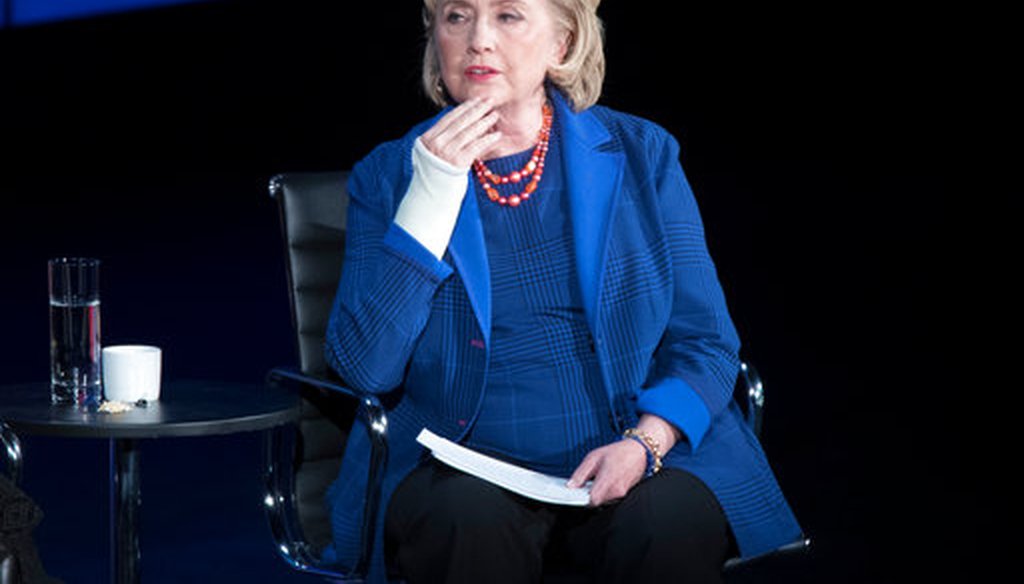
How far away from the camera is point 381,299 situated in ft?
7.08

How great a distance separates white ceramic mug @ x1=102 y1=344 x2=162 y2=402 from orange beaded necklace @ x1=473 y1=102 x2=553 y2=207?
0.55 m

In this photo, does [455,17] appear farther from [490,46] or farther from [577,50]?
[577,50]

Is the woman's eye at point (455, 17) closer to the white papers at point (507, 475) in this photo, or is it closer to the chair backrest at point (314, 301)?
the chair backrest at point (314, 301)

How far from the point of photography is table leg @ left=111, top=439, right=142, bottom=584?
7.51 ft

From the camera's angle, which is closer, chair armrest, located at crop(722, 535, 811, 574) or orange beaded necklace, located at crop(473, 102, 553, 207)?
chair armrest, located at crop(722, 535, 811, 574)

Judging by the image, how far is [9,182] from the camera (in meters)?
7.90

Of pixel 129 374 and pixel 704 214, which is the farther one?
pixel 704 214

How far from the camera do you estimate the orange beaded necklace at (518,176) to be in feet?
7.48

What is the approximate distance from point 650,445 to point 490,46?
0.65 metres

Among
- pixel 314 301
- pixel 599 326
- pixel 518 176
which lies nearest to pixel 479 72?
pixel 518 176

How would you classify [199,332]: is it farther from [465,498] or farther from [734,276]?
[465,498]

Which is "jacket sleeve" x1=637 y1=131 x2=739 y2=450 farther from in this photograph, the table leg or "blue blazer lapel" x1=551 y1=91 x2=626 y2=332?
the table leg

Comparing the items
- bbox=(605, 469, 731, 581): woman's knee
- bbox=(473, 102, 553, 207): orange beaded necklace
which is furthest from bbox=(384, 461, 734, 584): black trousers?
bbox=(473, 102, 553, 207): orange beaded necklace

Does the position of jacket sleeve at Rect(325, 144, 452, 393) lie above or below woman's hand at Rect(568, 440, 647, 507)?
above
